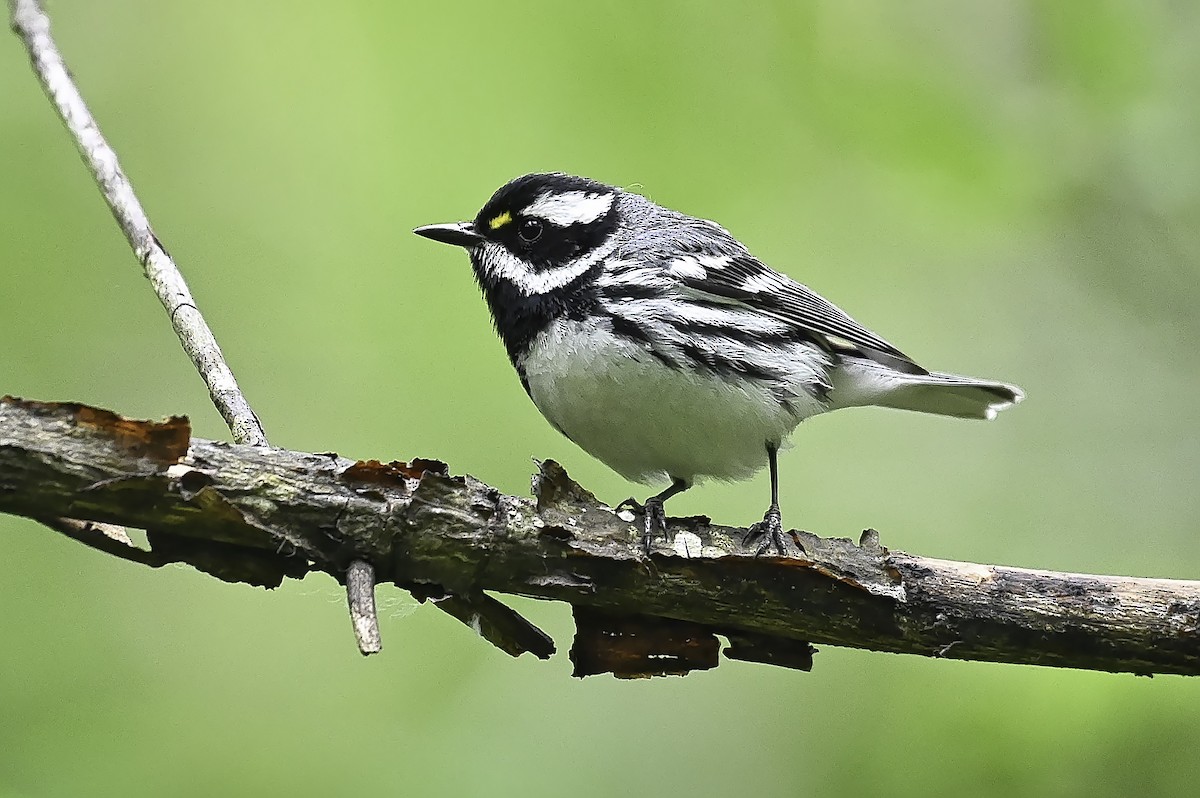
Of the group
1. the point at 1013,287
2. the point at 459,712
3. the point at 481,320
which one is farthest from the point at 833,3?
the point at 459,712

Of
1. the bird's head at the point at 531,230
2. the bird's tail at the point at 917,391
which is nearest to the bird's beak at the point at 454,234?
the bird's head at the point at 531,230

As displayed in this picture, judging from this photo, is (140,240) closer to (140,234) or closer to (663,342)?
(140,234)

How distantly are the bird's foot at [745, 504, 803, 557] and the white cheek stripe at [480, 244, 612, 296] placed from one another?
1.01 m

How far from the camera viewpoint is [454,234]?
371 cm

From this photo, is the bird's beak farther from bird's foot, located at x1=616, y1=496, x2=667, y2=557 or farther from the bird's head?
bird's foot, located at x1=616, y1=496, x2=667, y2=557

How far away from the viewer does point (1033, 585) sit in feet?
8.61

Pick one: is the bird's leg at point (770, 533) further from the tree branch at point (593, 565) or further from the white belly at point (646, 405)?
the white belly at point (646, 405)

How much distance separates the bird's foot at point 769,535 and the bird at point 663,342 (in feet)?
0.03

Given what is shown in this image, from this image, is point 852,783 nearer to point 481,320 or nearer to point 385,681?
point 385,681

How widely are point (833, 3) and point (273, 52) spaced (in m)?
2.31

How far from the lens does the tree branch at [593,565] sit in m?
2.16

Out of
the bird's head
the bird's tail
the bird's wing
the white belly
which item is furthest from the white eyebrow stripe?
the bird's tail

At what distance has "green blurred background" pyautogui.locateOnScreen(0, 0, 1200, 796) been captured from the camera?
3.60m

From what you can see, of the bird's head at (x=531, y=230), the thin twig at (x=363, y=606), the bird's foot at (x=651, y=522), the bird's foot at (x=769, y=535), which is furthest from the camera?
the bird's head at (x=531, y=230)
